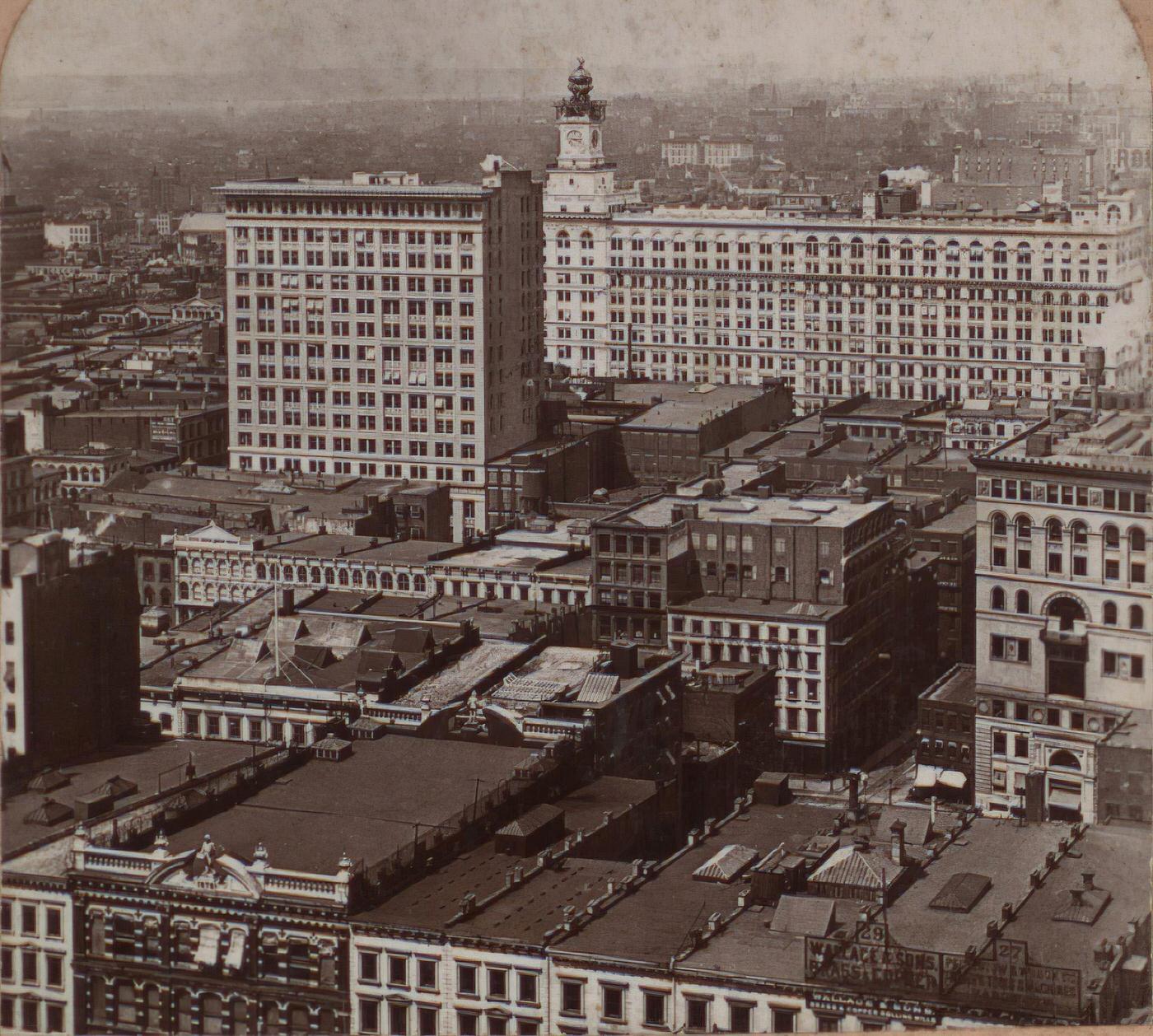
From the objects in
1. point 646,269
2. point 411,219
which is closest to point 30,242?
point 411,219

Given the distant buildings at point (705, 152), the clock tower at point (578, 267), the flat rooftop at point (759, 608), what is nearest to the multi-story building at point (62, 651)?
the distant buildings at point (705, 152)

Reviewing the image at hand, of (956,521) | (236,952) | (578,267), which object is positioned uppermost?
(578,267)

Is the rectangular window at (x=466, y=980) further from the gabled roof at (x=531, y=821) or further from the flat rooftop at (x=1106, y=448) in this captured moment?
the flat rooftop at (x=1106, y=448)

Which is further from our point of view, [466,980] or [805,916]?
[805,916]

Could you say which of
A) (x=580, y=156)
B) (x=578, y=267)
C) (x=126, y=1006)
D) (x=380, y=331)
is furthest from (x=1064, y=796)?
(x=578, y=267)

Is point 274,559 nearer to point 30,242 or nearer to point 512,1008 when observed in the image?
point 30,242

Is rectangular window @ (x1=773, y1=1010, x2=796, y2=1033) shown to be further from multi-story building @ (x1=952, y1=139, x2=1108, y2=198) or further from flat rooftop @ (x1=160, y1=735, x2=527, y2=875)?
multi-story building @ (x1=952, y1=139, x2=1108, y2=198)

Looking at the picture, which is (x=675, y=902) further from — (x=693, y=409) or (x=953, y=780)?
(x=693, y=409)
